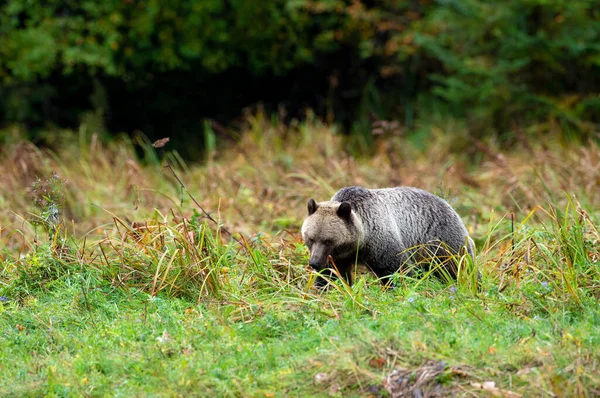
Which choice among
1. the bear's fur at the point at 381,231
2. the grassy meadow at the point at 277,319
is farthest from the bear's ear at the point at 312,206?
the grassy meadow at the point at 277,319

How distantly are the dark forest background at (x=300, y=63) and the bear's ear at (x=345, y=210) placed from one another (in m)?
7.42

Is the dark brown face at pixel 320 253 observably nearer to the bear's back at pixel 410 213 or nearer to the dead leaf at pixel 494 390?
the bear's back at pixel 410 213

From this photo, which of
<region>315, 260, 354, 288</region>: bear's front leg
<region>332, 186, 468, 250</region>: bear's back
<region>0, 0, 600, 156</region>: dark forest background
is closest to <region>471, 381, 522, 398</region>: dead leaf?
<region>315, 260, 354, 288</region>: bear's front leg

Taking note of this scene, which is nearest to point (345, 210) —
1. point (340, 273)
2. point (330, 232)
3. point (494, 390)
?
point (330, 232)

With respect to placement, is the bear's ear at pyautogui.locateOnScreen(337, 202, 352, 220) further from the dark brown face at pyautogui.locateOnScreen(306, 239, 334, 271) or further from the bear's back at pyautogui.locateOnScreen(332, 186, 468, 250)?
the bear's back at pyautogui.locateOnScreen(332, 186, 468, 250)

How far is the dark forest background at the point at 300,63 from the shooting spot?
1387cm

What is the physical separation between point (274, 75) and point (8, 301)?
45.9 feet

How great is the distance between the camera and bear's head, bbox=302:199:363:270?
20.5 ft

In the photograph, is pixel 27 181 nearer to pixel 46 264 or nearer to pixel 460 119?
pixel 46 264

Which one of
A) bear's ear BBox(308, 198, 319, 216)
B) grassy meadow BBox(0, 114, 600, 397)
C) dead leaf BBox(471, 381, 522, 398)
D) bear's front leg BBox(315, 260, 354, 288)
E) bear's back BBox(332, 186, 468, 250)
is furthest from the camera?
bear's back BBox(332, 186, 468, 250)

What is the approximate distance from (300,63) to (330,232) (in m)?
13.2

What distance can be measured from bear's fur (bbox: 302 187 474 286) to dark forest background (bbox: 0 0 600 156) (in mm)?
6983

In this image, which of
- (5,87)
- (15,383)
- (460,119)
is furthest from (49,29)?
(15,383)

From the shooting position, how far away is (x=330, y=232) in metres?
6.25
